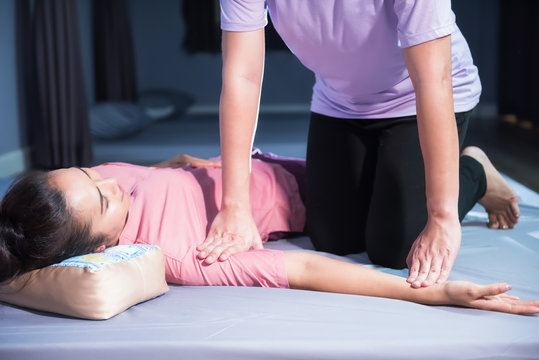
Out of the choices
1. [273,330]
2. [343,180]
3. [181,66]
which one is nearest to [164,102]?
[181,66]

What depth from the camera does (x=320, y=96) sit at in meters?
1.66

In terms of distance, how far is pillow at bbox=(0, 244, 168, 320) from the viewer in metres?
1.09

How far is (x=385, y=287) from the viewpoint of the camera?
1.20 metres

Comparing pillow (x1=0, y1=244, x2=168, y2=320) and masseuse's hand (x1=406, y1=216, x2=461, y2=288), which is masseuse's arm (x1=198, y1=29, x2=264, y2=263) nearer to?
pillow (x1=0, y1=244, x2=168, y2=320)

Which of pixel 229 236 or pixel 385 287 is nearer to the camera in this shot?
pixel 385 287

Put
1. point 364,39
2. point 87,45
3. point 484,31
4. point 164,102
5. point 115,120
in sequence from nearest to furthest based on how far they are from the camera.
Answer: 1. point 364,39
2. point 115,120
3. point 87,45
4. point 164,102
5. point 484,31

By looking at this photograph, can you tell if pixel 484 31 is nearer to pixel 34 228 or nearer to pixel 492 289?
pixel 492 289

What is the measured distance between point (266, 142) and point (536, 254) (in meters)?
2.69

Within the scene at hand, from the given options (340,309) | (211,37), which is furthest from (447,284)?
(211,37)

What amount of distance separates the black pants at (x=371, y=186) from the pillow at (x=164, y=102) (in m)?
3.76

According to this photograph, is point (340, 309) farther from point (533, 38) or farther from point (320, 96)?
point (533, 38)

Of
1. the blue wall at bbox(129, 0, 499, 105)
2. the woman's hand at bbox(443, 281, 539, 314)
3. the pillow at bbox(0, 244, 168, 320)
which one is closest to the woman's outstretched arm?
the woman's hand at bbox(443, 281, 539, 314)

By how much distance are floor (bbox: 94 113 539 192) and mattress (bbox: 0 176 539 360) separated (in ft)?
7.13

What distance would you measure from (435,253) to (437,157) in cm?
19
